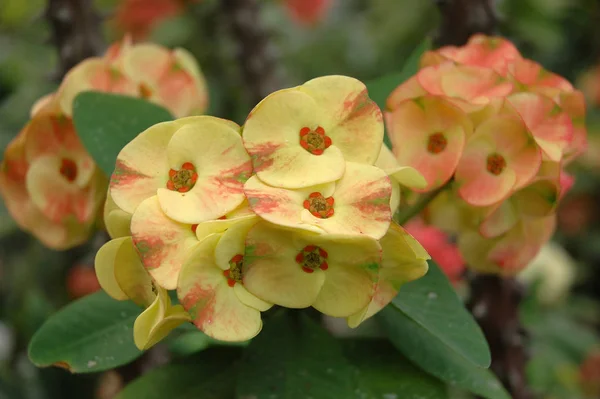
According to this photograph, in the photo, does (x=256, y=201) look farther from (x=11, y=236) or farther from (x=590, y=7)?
(x=590, y=7)

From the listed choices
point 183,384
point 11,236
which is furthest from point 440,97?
point 11,236

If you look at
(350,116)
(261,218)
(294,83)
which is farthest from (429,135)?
(294,83)

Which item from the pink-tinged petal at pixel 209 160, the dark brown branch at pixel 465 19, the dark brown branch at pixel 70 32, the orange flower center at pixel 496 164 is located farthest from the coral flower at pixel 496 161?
the dark brown branch at pixel 70 32

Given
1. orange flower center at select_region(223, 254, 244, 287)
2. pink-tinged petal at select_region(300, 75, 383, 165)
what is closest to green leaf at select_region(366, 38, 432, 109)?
pink-tinged petal at select_region(300, 75, 383, 165)

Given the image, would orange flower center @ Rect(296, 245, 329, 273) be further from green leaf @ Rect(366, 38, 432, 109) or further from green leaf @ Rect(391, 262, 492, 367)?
green leaf @ Rect(366, 38, 432, 109)

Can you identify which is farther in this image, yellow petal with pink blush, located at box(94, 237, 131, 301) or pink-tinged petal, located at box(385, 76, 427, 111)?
pink-tinged petal, located at box(385, 76, 427, 111)

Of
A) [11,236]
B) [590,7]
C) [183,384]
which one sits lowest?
[11,236]
